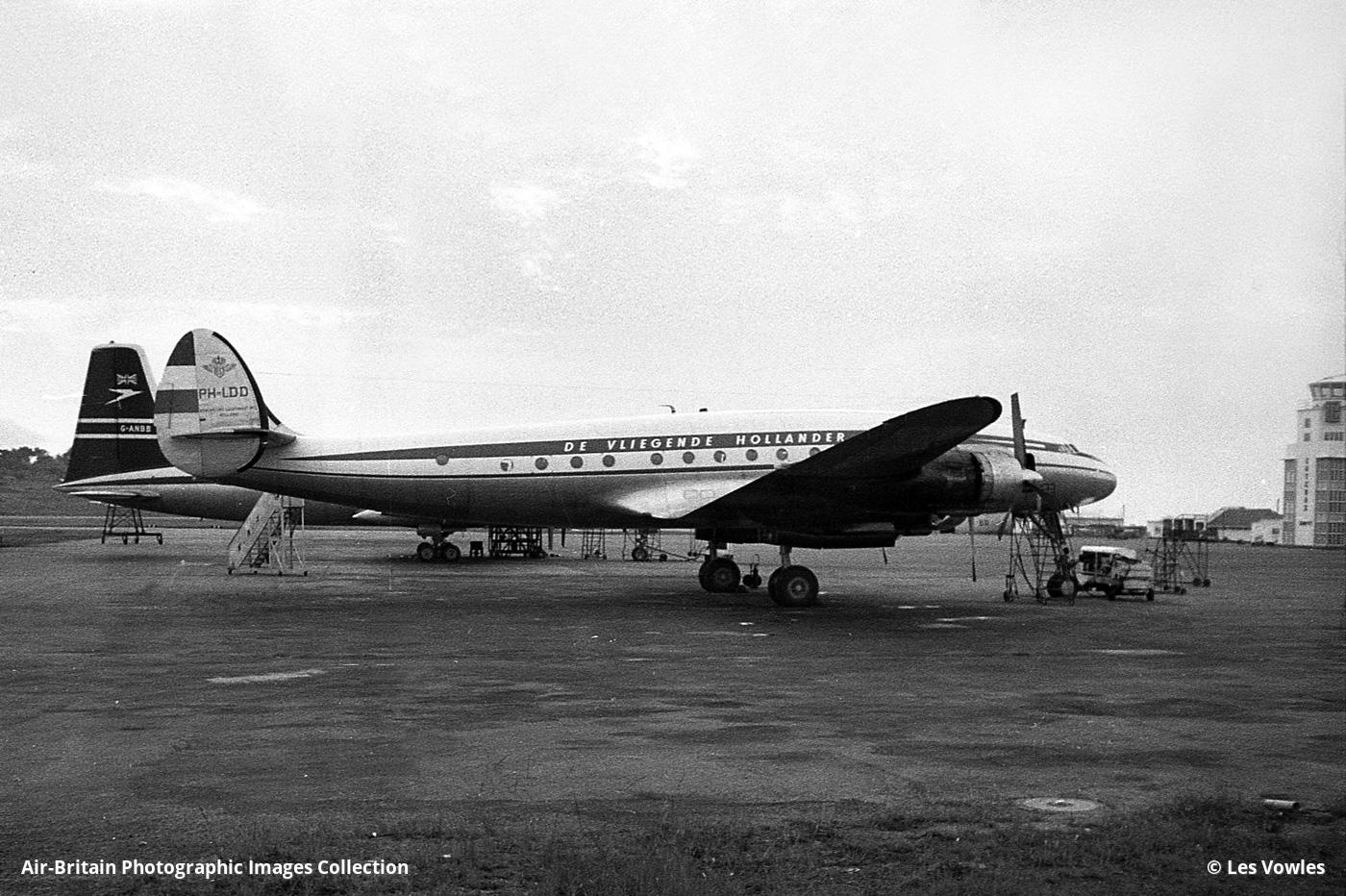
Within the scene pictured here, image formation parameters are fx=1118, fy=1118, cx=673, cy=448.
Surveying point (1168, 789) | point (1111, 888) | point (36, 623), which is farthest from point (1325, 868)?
point (36, 623)

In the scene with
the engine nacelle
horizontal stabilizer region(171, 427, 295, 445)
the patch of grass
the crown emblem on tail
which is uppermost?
the crown emblem on tail

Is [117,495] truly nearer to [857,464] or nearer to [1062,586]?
[857,464]

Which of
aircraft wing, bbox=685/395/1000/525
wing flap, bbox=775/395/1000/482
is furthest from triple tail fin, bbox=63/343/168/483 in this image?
wing flap, bbox=775/395/1000/482

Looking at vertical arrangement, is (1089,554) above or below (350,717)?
above

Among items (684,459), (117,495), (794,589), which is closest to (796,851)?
(794,589)

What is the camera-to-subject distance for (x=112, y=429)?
44.0 metres

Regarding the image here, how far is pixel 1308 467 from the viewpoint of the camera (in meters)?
23.9

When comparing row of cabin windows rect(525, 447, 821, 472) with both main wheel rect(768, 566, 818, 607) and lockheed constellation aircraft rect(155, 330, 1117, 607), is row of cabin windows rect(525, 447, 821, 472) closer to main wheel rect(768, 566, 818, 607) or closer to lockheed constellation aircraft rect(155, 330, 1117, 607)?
lockheed constellation aircraft rect(155, 330, 1117, 607)

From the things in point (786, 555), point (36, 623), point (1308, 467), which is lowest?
point (36, 623)

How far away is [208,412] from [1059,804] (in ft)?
72.4

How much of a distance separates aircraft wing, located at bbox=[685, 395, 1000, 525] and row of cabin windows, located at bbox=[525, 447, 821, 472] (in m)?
1.63

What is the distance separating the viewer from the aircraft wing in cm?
1905

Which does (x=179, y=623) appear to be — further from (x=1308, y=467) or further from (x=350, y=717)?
(x=1308, y=467)

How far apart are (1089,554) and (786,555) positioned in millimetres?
9752
